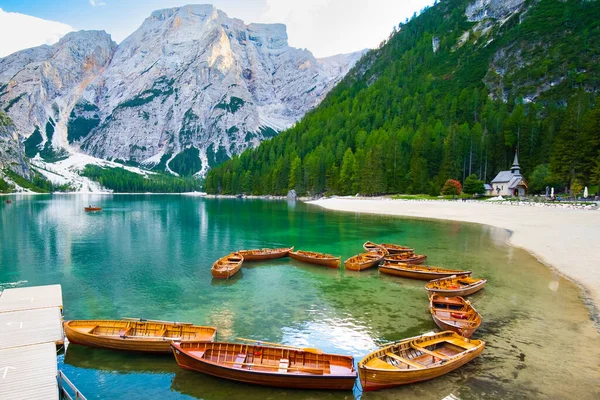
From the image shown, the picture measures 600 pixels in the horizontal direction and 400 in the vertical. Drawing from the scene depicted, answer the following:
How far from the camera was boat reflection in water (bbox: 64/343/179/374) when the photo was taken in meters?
18.3

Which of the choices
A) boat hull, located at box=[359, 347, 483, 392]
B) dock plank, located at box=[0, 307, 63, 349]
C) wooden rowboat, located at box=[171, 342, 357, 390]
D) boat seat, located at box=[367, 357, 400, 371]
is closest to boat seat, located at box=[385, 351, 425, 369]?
boat hull, located at box=[359, 347, 483, 392]

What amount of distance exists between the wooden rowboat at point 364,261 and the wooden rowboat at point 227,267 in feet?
42.5

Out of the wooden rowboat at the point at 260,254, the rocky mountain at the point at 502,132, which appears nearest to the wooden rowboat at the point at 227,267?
the wooden rowboat at the point at 260,254

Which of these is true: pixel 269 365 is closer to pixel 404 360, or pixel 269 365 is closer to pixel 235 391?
pixel 235 391

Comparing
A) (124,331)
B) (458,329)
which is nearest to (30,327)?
(124,331)

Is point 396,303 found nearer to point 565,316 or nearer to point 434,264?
point 565,316

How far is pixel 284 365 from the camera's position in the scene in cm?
1681

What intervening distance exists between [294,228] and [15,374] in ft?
197

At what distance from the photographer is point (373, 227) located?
7406 cm

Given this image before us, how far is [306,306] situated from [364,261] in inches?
557

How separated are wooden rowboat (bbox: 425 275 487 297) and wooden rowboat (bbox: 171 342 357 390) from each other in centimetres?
1495

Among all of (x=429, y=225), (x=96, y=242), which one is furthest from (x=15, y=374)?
(x=429, y=225)

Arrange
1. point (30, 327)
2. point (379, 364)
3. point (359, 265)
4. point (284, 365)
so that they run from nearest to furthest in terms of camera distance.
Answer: point (379, 364) → point (284, 365) → point (30, 327) → point (359, 265)

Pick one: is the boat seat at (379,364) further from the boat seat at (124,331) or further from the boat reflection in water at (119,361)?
the boat seat at (124,331)
